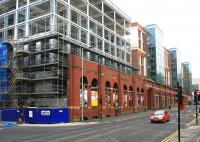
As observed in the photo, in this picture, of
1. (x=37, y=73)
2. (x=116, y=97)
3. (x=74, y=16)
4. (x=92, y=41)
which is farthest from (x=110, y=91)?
(x=37, y=73)

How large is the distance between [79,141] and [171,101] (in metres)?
105

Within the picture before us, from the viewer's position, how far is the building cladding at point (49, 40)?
149 ft

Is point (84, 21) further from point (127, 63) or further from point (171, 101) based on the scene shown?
point (171, 101)

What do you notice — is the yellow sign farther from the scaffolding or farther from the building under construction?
the scaffolding

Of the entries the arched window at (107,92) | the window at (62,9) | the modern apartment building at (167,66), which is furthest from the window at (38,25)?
the modern apartment building at (167,66)

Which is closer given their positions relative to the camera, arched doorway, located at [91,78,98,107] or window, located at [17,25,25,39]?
arched doorway, located at [91,78,98,107]

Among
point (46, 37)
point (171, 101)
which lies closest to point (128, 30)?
point (46, 37)

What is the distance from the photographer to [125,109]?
6688 centimetres

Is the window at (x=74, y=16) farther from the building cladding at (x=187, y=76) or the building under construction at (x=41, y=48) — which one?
the building cladding at (x=187, y=76)

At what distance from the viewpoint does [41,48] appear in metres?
47.9

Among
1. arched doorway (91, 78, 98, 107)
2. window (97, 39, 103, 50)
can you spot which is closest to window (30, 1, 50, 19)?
window (97, 39, 103, 50)

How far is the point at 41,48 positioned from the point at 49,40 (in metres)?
1.88

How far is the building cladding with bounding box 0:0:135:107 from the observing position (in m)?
45.3

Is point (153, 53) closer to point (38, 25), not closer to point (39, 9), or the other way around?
point (38, 25)
